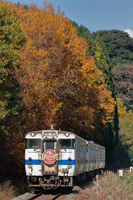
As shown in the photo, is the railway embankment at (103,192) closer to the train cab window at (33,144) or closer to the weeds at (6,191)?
the weeds at (6,191)

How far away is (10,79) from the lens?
1384cm

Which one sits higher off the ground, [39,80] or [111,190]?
[39,80]

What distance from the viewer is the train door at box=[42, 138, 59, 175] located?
46.2ft

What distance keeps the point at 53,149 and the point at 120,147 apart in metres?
45.4

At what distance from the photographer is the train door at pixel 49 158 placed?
14.1m

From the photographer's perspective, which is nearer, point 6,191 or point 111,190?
point 111,190

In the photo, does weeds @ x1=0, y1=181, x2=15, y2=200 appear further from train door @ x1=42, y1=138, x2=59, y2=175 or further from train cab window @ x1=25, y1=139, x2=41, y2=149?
train cab window @ x1=25, y1=139, x2=41, y2=149

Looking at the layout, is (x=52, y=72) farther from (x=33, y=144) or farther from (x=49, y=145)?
(x=49, y=145)

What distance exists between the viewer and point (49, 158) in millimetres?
14094

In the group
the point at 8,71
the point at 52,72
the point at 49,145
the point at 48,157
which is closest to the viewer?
the point at 8,71

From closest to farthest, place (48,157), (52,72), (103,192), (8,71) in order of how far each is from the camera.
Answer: (103,192)
(8,71)
(48,157)
(52,72)

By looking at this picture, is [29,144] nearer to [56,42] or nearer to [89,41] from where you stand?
[56,42]

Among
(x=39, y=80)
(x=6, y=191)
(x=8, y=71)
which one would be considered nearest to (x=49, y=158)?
(x=6, y=191)

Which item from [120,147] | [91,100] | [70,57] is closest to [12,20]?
[70,57]
